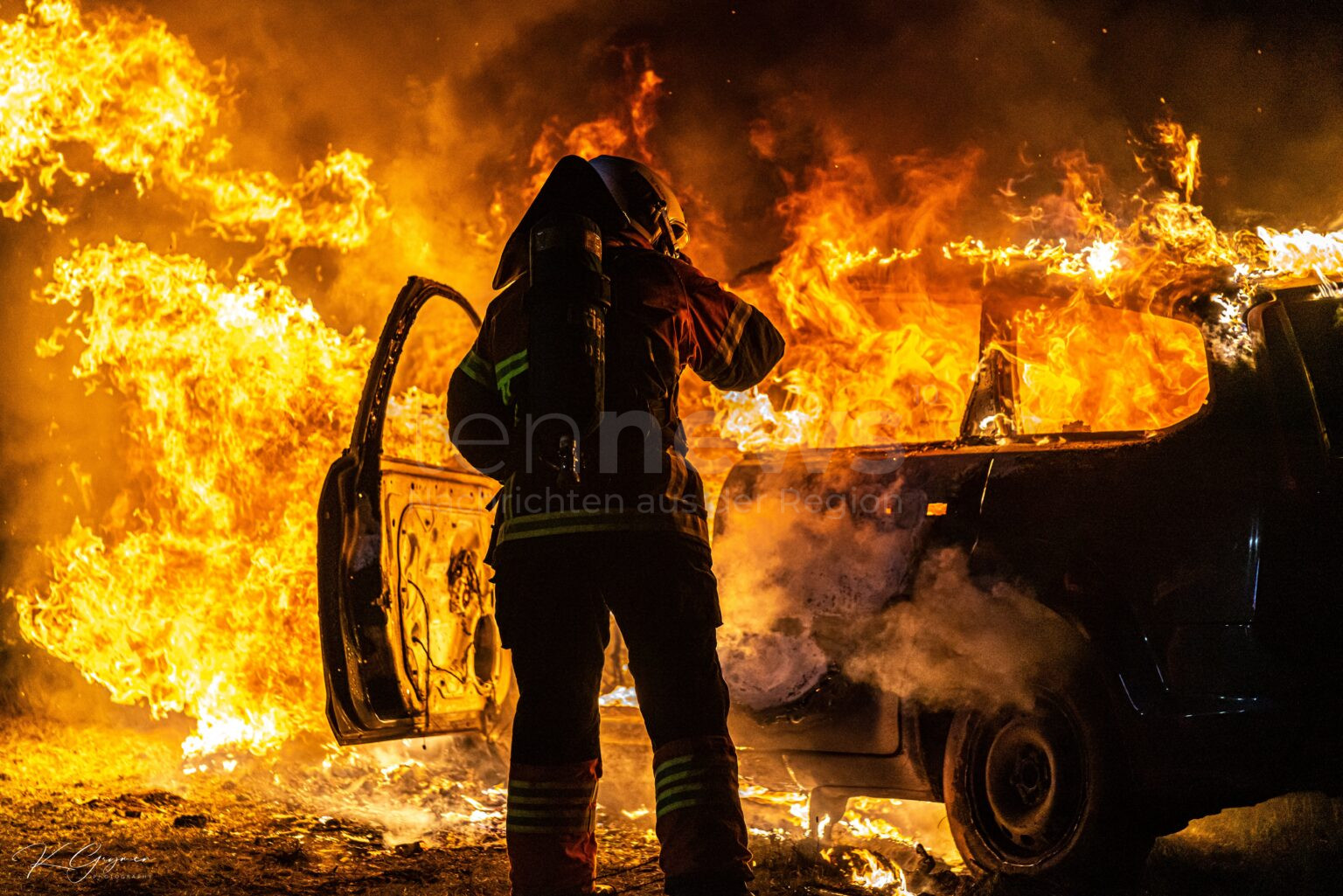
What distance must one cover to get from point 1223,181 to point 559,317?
28.8 ft

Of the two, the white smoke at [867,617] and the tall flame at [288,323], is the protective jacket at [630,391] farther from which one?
the tall flame at [288,323]

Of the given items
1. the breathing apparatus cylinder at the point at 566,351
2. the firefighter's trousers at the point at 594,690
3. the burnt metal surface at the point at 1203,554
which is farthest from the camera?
the burnt metal surface at the point at 1203,554

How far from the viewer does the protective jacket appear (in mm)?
3025

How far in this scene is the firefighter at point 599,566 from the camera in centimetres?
284

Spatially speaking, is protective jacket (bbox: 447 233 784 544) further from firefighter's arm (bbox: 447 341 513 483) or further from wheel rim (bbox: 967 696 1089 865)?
wheel rim (bbox: 967 696 1089 865)

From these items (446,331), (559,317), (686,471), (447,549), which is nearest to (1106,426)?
(686,471)

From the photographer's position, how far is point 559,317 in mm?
2947

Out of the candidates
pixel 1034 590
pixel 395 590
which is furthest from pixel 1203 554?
pixel 395 590

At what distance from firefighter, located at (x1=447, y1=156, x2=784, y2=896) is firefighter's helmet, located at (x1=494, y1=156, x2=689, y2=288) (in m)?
0.04

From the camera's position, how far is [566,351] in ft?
9.66

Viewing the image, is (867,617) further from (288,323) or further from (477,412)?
(288,323)

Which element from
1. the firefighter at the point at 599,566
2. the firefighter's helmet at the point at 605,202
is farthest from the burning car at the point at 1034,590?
the firefighter's helmet at the point at 605,202

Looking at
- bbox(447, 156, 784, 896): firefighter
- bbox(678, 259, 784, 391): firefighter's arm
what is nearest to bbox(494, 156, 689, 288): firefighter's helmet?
bbox(447, 156, 784, 896): firefighter

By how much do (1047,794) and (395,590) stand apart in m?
2.63
